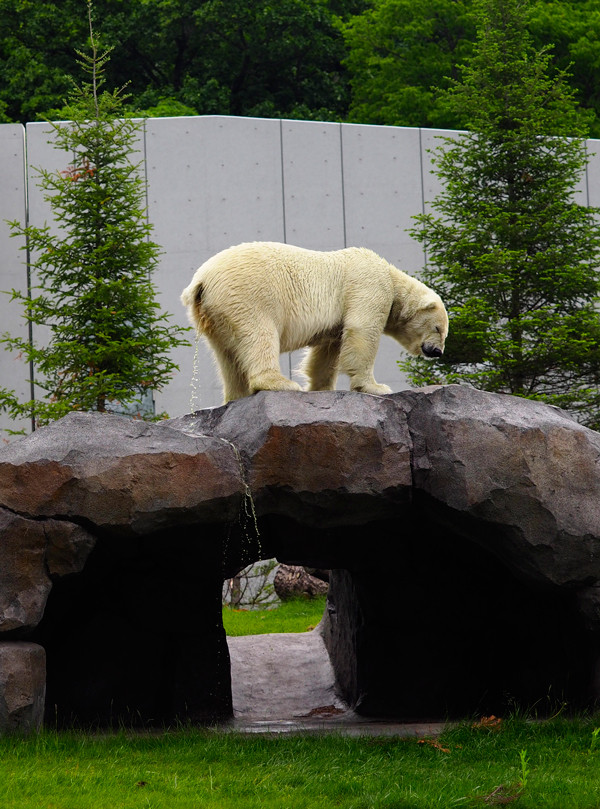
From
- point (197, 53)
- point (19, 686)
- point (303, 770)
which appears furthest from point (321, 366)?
point (197, 53)

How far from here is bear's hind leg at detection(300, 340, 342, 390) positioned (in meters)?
8.41

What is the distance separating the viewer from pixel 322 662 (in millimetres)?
11477

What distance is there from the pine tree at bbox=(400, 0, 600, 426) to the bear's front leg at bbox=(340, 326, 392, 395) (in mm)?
6106

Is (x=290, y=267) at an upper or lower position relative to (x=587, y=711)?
upper

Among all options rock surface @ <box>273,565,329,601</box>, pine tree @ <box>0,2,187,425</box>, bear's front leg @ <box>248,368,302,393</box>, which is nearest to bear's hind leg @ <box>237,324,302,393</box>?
bear's front leg @ <box>248,368,302,393</box>

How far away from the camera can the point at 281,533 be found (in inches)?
322

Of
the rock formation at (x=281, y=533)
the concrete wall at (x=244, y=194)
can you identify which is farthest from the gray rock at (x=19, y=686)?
the concrete wall at (x=244, y=194)

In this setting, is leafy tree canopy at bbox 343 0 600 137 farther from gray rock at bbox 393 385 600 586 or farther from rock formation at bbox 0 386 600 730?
gray rock at bbox 393 385 600 586

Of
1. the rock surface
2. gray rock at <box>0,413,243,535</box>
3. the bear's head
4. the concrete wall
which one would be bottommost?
the rock surface

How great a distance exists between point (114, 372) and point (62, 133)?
3.17 meters

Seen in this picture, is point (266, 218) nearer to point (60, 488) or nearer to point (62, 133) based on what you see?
point (62, 133)

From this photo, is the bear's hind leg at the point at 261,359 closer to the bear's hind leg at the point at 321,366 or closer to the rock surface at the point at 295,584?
the bear's hind leg at the point at 321,366

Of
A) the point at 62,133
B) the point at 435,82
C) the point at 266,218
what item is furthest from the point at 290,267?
the point at 435,82

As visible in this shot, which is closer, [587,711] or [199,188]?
[587,711]
